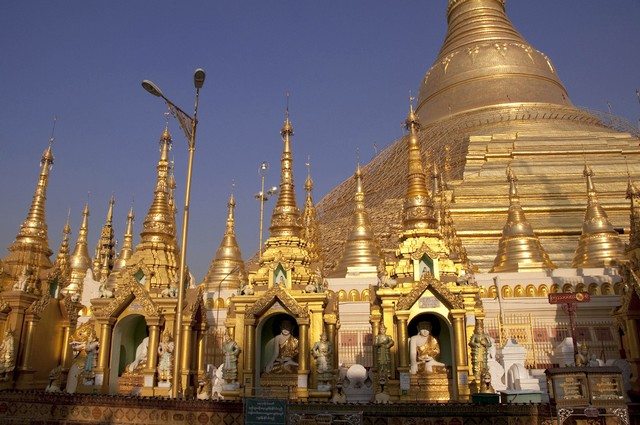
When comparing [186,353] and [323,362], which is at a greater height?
[186,353]

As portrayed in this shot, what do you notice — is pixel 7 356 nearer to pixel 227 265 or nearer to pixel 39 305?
pixel 39 305

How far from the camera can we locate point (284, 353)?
45.8 feet

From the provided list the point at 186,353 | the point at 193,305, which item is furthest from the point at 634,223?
the point at 186,353

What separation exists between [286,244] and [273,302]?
7.39 feet

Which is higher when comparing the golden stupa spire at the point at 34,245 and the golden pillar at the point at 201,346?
the golden stupa spire at the point at 34,245

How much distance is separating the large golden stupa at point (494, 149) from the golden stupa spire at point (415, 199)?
976 centimetres

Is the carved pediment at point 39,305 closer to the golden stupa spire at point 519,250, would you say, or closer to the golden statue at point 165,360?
the golden statue at point 165,360

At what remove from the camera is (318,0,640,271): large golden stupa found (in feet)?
96.5

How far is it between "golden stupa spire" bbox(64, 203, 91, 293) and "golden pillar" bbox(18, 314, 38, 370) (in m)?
12.5

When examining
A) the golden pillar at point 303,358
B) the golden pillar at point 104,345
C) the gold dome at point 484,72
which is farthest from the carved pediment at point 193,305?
the gold dome at point 484,72

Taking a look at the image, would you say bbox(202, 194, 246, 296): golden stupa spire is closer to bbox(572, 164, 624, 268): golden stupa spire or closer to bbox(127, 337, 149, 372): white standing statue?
bbox(127, 337, 149, 372): white standing statue

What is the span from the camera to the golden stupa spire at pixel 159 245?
55.0ft

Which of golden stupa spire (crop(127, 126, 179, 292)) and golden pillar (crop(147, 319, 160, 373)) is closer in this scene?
golden pillar (crop(147, 319, 160, 373))

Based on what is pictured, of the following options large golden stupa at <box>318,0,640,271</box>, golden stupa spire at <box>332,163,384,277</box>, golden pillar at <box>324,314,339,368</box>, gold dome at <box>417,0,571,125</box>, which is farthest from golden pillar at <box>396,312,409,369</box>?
gold dome at <box>417,0,571,125</box>
